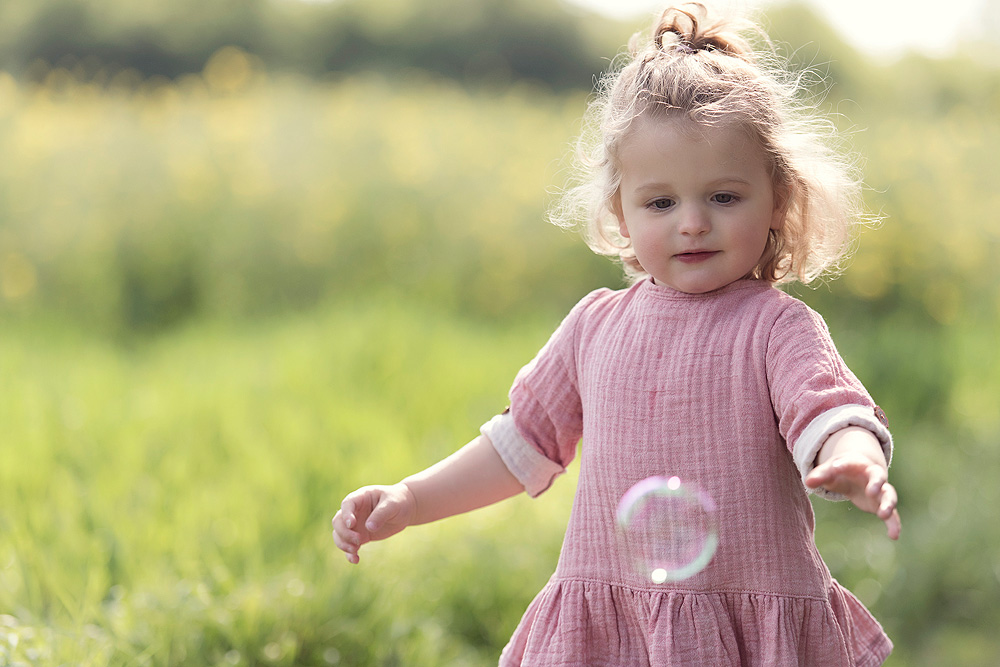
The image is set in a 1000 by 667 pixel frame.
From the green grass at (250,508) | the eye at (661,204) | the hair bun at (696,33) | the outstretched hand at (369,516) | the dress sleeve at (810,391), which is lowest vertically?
the green grass at (250,508)

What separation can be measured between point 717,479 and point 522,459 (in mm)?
394

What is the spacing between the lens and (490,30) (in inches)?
455

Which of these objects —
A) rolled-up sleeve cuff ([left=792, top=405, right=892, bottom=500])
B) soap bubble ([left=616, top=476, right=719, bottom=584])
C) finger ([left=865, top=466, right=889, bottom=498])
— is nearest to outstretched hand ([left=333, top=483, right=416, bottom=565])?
soap bubble ([left=616, top=476, right=719, bottom=584])

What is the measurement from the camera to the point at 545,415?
5.40ft

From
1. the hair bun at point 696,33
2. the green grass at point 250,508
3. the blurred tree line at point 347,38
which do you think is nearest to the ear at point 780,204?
the hair bun at point 696,33

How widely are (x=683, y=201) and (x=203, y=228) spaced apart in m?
4.77

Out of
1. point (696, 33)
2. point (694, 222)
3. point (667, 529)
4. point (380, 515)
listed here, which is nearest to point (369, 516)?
point (380, 515)

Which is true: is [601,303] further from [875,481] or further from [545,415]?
[875,481]

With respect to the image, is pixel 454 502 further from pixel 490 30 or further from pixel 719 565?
pixel 490 30

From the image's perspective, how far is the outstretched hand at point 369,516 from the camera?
5.14 feet

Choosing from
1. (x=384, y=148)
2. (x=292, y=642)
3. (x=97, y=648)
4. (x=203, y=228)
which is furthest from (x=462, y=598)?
(x=384, y=148)

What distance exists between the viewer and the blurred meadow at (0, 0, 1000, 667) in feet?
8.11

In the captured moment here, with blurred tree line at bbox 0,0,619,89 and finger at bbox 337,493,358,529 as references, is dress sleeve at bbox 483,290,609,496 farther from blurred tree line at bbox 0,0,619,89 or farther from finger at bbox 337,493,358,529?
blurred tree line at bbox 0,0,619,89

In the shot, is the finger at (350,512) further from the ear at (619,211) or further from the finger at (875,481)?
the finger at (875,481)
